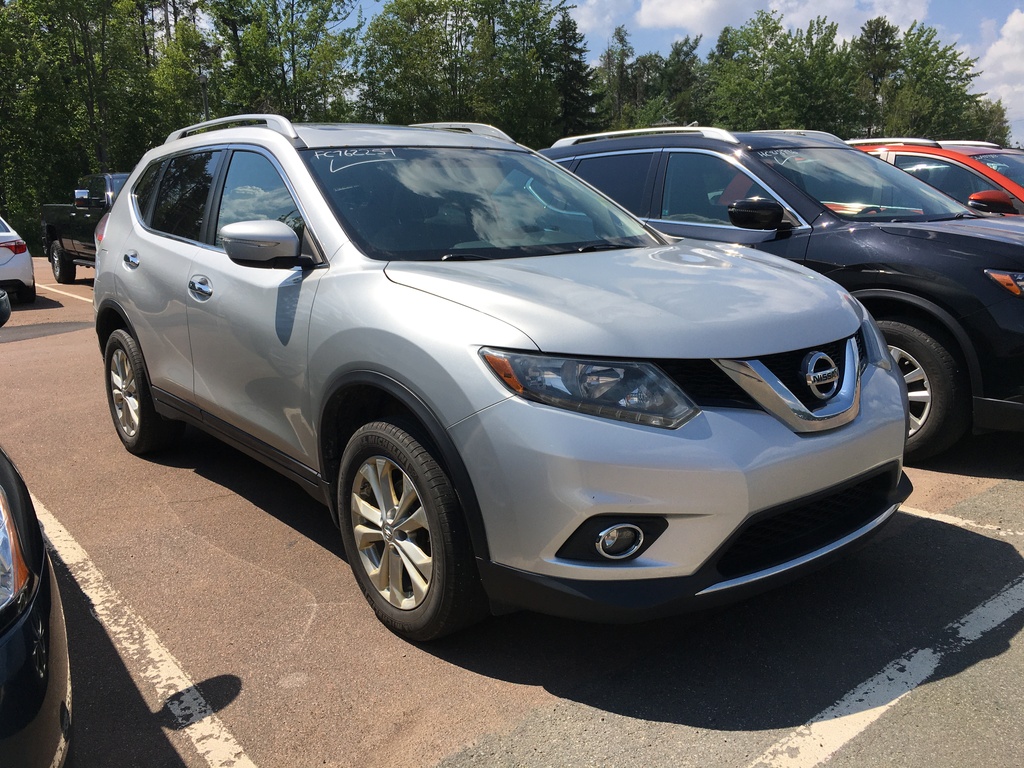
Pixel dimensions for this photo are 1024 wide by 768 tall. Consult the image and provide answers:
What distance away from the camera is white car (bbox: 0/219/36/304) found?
468 inches

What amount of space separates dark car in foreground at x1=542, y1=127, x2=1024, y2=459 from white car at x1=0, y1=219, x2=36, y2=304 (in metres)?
9.05

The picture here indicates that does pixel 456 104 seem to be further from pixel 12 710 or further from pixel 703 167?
pixel 12 710

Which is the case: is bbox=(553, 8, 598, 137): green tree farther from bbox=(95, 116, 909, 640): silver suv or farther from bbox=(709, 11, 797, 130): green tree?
bbox=(95, 116, 909, 640): silver suv

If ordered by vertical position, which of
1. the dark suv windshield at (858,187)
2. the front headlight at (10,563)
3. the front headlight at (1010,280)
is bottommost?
the front headlight at (10,563)

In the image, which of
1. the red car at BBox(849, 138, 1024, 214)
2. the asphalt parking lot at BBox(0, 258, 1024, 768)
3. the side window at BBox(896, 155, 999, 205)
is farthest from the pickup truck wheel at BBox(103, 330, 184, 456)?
the side window at BBox(896, 155, 999, 205)

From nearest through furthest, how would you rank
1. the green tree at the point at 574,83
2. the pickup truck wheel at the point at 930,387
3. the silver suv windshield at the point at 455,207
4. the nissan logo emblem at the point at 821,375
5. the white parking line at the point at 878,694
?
the white parking line at the point at 878,694
the nissan logo emblem at the point at 821,375
the silver suv windshield at the point at 455,207
the pickup truck wheel at the point at 930,387
the green tree at the point at 574,83

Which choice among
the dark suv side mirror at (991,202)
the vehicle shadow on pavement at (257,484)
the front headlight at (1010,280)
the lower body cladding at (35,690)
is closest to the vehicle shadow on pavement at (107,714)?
the lower body cladding at (35,690)

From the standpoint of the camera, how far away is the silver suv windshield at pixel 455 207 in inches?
133

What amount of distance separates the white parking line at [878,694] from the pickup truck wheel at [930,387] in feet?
4.40

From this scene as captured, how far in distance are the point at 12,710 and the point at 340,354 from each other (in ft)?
5.13

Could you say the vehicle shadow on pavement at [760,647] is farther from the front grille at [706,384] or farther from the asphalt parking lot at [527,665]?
the front grille at [706,384]

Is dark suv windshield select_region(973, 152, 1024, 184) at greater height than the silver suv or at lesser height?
greater

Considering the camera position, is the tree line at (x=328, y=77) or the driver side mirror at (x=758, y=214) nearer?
the driver side mirror at (x=758, y=214)

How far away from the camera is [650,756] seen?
95.7 inches
